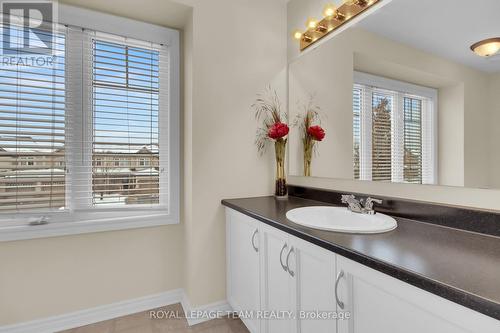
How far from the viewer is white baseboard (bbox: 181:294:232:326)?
1789 mm

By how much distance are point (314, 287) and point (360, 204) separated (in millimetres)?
591

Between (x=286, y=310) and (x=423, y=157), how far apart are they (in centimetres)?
102

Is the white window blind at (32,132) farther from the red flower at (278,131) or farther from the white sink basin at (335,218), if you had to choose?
the white sink basin at (335,218)

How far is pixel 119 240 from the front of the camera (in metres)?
1.90

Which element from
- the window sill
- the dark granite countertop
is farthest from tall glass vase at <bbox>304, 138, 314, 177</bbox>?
the window sill

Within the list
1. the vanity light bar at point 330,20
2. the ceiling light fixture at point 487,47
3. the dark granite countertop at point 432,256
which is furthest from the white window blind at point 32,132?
the ceiling light fixture at point 487,47

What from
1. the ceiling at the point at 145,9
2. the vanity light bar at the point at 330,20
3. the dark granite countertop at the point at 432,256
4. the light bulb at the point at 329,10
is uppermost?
the ceiling at the point at 145,9

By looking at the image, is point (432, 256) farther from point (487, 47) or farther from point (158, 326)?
point (158, 326)

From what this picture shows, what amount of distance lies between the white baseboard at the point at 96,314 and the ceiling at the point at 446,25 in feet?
7.68

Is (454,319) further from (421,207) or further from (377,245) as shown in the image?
(421,207)

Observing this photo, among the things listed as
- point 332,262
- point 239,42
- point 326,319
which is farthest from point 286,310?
point 239,42

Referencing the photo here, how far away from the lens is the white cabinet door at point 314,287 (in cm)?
95

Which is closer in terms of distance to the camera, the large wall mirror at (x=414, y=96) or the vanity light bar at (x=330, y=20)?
the large wall mirror at (x=414, y=96)

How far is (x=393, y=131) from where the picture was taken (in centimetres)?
137
